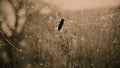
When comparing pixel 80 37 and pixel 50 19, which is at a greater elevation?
pixel 50 19

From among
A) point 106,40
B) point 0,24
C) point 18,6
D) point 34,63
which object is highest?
point 18,6

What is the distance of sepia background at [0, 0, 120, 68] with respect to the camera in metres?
3.18

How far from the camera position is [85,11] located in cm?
319

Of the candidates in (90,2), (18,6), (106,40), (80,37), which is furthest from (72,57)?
(18,6)

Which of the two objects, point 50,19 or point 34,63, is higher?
point 50,19

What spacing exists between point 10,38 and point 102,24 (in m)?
1.09

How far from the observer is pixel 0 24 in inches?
125

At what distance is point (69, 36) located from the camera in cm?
319

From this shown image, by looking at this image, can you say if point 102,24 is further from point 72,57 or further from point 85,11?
point 72,57

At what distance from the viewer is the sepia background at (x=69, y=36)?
318 centimetres

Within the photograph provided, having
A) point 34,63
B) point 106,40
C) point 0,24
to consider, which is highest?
point 0,24

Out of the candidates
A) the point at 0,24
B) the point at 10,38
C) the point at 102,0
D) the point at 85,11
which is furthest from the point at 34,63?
the point at 102,0

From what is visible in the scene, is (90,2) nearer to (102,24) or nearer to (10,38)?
(102,24)

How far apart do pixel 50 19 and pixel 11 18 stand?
0.46 meters
